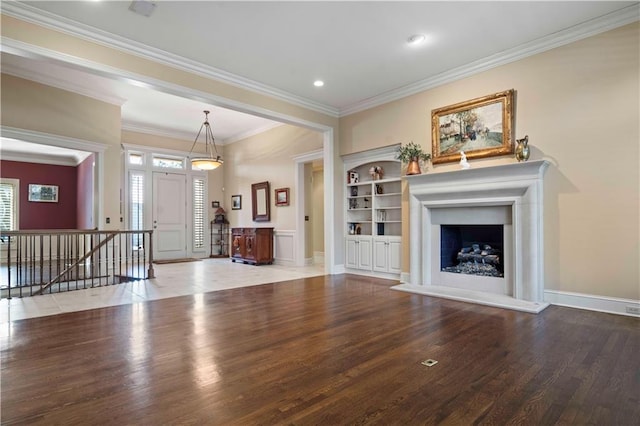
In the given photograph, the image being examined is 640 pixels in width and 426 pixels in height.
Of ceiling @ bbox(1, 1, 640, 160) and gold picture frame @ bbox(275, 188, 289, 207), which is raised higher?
ceiling @ bbox(1, 1, 640, 160)

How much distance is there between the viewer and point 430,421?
173 cm

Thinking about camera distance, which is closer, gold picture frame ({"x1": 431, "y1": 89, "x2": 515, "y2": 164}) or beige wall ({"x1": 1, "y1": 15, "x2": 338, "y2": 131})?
beige wall ({"x1": 1, "y1": 15, "x2": 338, "y2": 131})

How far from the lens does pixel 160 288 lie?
5.37 meters

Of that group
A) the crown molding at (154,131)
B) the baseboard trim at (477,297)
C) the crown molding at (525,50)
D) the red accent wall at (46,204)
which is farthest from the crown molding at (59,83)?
the baseboard trim at (477,297)

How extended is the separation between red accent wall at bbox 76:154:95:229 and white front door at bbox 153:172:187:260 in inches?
65.8

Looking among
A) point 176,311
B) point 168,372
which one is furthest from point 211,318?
point 168,372

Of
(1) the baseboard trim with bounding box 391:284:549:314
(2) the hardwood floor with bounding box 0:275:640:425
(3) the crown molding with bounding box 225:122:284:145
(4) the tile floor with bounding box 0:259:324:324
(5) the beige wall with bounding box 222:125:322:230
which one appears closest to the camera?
(2) the hardwood floor with bounding box 0:275:640:425

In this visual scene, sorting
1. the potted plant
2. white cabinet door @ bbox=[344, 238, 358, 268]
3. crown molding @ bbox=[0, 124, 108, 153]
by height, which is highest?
crown molding @ bbox=[0, 124, 108, 153]

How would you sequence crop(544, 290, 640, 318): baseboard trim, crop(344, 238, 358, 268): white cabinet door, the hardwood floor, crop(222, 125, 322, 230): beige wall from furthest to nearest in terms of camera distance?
crop(222, 125, 322, 230): beige wall
crop(344, 238, 358, 268): white cabinet door
crop(544, 290, 640, 318): baseboard trim
the hardwood floor

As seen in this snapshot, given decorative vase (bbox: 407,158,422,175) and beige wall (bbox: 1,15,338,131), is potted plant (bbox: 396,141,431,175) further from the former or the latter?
beige wall (bbox: 1,15,338,131)

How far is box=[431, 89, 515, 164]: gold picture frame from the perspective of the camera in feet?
15.0

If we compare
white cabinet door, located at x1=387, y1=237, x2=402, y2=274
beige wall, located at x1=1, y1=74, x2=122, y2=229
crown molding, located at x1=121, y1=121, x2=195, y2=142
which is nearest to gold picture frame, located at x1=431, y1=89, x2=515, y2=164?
white cabinet door, located at x1=387, y1=237, x2=402, y2=274

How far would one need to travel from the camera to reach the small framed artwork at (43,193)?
10469mm

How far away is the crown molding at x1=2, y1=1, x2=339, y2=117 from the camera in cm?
357
